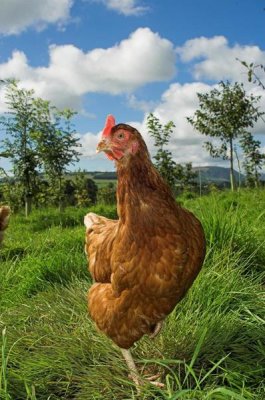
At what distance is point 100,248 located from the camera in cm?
318

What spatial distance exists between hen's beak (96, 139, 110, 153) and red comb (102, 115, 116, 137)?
1.9 inches

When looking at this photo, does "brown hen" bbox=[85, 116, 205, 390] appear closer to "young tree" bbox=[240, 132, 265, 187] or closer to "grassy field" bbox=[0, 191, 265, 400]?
"grassy field" bbox=[0, 191, 265, 400]

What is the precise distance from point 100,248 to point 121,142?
85 centimetres

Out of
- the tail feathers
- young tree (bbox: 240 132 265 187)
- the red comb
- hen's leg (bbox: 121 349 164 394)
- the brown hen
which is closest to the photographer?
the brown hen

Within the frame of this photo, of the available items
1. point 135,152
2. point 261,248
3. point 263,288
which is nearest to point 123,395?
point 135,152

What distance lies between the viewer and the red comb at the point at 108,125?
2.76 metres

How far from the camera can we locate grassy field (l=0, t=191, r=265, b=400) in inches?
118

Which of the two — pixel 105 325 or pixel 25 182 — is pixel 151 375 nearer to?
pixel 105 325

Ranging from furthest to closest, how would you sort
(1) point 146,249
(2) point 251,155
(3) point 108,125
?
(2) point 251,155 → (3) point 108,125 → (1) point 146,249

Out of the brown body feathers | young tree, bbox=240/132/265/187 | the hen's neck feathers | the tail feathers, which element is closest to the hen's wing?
the brown body feathers

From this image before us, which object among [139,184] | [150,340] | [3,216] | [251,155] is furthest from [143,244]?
[251,155]

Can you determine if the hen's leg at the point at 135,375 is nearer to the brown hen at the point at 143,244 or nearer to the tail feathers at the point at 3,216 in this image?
the brown hen at the point at 143,244

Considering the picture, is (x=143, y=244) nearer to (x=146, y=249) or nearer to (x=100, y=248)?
(x=146, y=249)

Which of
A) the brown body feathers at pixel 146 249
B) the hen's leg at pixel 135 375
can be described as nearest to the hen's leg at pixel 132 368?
the hen's leg at pixel 135 375
